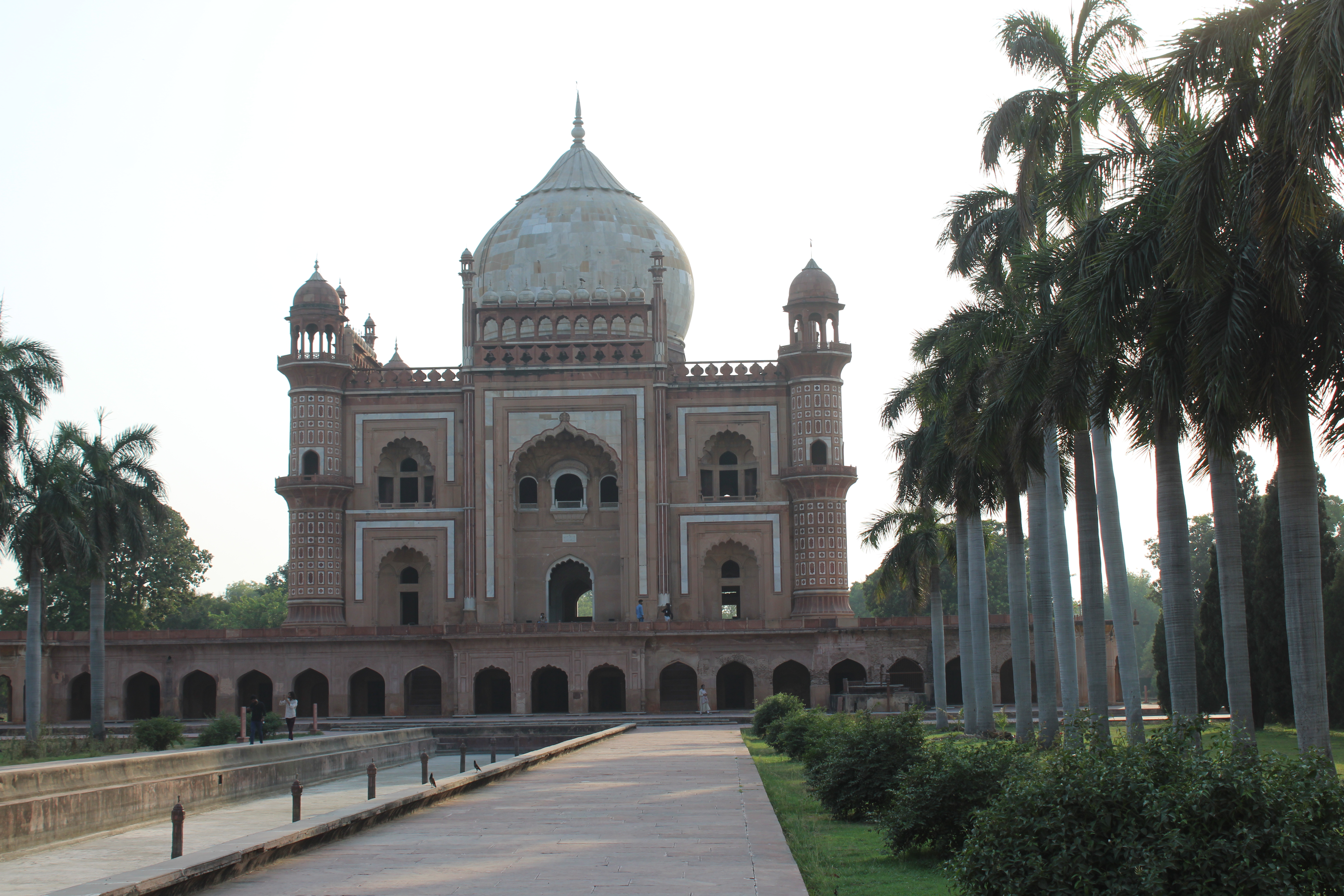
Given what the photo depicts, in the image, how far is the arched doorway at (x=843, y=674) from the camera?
36.1 m

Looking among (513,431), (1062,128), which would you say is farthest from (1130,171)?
(513,431)

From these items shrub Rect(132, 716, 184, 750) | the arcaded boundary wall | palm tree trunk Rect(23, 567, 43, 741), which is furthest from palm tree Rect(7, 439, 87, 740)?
the arcaded boundary wall

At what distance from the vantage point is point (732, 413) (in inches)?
1527

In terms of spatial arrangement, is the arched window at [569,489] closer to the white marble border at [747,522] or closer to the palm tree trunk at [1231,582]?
the white marble border at [747,522]

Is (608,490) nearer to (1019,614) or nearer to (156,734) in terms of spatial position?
(156,734)

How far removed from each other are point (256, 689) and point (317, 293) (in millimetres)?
11383

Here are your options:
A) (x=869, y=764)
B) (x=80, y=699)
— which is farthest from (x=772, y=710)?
(x=80, y=699)

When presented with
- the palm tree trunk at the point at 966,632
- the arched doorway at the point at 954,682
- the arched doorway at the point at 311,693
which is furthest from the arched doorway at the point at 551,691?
the palm tree trunk at the point at 966,632

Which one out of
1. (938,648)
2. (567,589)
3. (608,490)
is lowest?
(938,648)

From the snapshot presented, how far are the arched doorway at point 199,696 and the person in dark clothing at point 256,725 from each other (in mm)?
10598

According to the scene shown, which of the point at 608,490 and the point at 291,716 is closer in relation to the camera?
the point at 291,716

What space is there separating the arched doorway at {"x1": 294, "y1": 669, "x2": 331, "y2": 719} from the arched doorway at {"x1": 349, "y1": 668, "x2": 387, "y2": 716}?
28.8 inches

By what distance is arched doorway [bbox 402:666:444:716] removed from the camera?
121ft

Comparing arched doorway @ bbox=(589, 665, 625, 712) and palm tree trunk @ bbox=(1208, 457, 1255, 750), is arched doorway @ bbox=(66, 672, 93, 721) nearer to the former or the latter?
A: arched doorway @ bbox=(589, 665, 625, 712)
